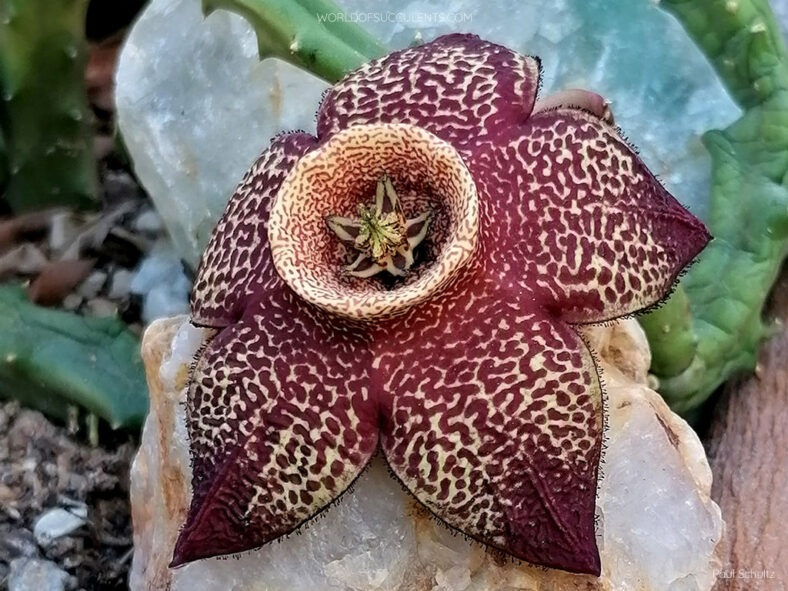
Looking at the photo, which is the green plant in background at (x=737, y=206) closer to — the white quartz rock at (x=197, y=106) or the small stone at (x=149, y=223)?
the white quartz rock at (x=197, y=106)

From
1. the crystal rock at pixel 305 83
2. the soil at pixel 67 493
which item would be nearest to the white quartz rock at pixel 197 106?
the crystal rock at pixel 305 83

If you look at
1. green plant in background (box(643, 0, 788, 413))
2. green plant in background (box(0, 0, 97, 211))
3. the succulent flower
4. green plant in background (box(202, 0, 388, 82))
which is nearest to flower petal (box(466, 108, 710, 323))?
the succulent flower

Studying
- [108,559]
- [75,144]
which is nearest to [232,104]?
[75,144]

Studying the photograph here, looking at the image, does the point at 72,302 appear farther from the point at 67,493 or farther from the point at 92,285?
the point at 67,493

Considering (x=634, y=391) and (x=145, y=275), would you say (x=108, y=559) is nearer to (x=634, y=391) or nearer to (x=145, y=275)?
(x=145, y=275)

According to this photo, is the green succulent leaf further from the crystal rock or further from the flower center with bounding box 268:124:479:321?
the flower center with bounding box 268:124:479:321

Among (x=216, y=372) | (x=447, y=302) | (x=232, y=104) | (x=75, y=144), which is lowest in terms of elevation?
(x=75, y=144)

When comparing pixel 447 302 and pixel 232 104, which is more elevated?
pixel 447 302
